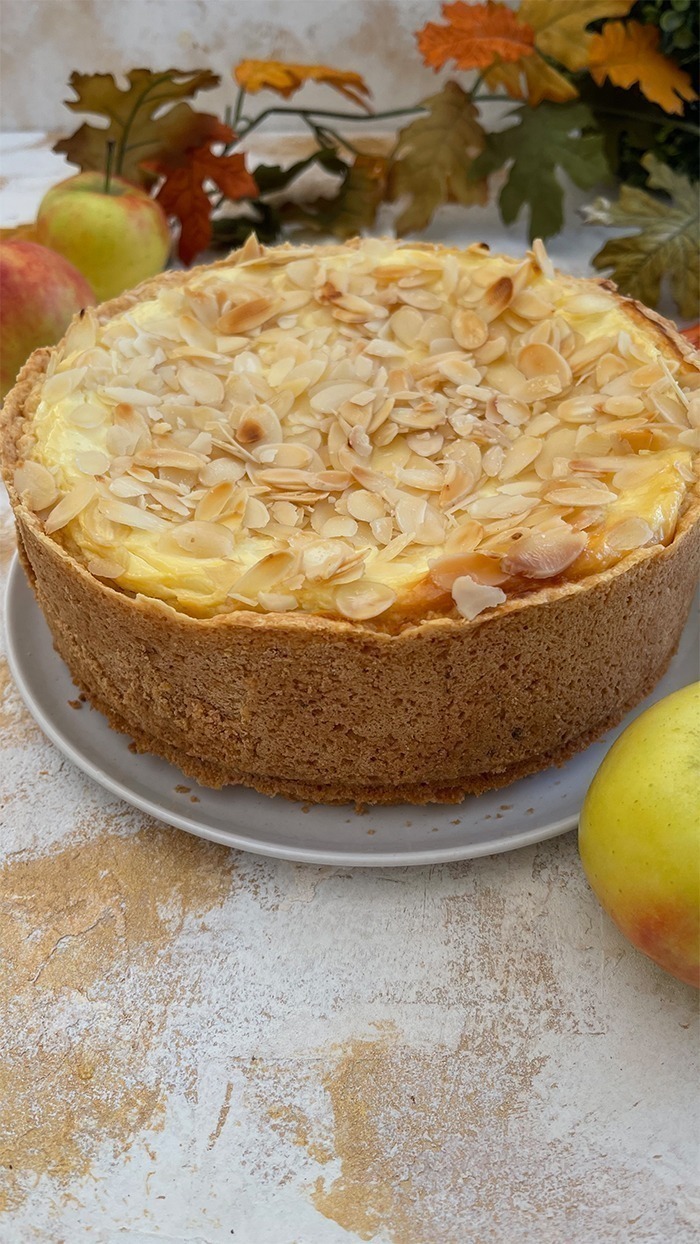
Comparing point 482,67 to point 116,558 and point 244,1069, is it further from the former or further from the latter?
point 244,1069

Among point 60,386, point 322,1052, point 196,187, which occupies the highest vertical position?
point 60,386

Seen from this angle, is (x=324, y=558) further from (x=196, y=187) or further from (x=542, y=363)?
(x=196, y=187)

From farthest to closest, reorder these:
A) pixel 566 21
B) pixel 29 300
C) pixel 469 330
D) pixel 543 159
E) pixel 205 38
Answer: pixel 205 38
pixel 543 159
pixel 566 21
pixel 29 300
pixel 469 330

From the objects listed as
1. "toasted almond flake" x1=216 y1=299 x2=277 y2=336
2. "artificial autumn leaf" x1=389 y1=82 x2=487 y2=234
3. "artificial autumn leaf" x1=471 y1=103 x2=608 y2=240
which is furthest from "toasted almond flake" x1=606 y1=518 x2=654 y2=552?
"artificial autumn leaf" x1=389 y1=82 x2=487 y2=234

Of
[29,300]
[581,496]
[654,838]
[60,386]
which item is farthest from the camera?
[29,300]

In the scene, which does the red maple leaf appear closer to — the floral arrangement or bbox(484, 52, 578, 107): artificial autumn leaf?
the floral arrangement

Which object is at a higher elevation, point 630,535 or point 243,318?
point 243,318

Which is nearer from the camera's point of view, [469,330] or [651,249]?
[469,330]

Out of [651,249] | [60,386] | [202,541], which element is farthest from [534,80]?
[202,541]
